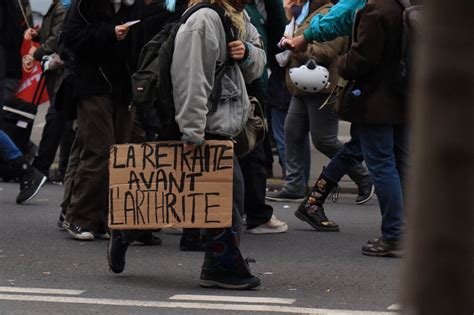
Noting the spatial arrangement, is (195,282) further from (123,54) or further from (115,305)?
(123,54)

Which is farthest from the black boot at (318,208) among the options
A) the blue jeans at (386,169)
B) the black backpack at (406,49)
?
the black backpack at (406,49)

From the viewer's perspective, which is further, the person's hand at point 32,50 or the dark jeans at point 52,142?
the person's hand at point 32,50

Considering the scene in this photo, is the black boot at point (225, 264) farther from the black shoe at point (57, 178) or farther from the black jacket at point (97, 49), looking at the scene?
the black shoe at point (57, 178)

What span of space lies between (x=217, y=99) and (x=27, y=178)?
12.7 ft

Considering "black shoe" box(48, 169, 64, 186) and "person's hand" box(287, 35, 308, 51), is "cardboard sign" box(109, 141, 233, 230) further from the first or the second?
"black shoe" box(48, 169, 64, 186)

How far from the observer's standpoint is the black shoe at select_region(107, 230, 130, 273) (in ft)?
19.9

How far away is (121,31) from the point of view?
6992 millimetres

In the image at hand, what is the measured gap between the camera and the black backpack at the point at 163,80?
18.7ft

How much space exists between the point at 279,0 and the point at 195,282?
10.2 ft

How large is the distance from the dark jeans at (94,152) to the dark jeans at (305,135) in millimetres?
1921

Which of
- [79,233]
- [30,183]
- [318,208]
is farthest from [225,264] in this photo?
[30,183]

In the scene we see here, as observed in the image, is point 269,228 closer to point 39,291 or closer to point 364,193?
point 364,193

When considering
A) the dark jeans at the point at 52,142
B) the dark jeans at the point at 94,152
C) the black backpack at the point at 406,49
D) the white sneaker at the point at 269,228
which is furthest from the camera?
the dark jeans at the point at 52,142

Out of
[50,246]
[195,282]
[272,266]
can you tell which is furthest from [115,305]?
[50,246]
